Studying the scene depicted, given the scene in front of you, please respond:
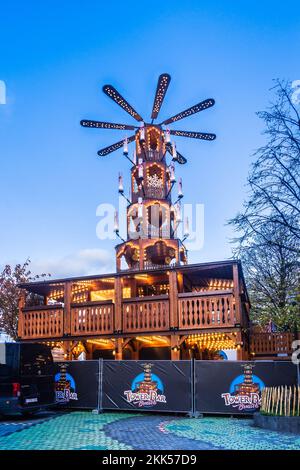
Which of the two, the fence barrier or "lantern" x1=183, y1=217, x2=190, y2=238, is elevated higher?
"lantern" x1=183, y1=217, x2=190, y2=238

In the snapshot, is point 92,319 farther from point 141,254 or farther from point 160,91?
point 160,91

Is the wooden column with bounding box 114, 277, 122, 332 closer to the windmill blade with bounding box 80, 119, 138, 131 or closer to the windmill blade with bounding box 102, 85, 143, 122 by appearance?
the windmill blade with bounding box 102, 85, 143, 122

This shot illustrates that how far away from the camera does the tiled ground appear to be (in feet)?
34.8

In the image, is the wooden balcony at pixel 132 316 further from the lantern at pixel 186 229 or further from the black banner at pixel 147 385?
the lantern at pixel 186 229

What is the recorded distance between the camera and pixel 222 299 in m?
20.5

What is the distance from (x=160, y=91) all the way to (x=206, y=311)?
16.0 meters

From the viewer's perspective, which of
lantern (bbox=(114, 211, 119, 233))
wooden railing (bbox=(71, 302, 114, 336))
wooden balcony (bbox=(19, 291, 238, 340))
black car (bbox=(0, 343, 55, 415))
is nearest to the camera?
black car (bbox=(0, 343, 55, 415))

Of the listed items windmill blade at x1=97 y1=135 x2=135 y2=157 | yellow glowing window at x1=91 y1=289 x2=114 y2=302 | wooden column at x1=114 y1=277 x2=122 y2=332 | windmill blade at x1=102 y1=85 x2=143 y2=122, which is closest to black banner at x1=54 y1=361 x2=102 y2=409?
wooden column at x1=114 y1=277 x2=122 y2=332

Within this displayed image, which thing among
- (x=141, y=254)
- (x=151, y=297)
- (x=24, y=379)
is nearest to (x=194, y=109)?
(x=141, y=254)

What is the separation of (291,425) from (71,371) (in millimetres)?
8511

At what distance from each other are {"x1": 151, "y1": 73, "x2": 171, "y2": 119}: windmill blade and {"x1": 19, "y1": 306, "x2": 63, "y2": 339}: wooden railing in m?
15.1

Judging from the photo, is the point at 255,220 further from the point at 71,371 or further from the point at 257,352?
the point at 257,352

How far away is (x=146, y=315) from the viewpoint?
21547 millimetres
